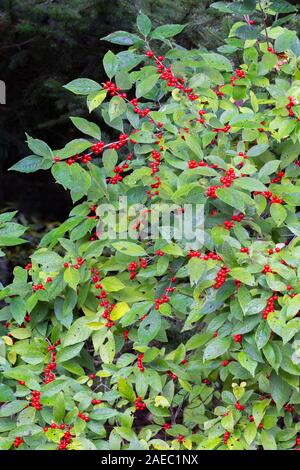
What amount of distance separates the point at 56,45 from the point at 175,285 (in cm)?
275

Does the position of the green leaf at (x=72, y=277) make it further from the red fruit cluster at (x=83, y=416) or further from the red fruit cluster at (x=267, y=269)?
the red fruit cluster at (x=267, y=269)

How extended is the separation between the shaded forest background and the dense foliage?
1.11 meters

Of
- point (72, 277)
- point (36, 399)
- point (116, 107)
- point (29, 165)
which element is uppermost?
point (116, 107)

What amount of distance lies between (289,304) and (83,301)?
0.73m

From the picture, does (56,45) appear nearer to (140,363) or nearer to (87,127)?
(87,127)

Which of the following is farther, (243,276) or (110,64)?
(110,64)


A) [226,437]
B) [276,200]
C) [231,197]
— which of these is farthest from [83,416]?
[276,200]

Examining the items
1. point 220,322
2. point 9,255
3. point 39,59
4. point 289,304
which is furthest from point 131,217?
point 9,255

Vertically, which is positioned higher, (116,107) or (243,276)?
(116,107)

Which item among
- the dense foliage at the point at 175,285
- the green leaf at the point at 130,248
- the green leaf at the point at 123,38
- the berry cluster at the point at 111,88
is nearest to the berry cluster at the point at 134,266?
the dense foliage at the point at 175,285

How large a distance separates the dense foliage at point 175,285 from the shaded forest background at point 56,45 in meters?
1.11

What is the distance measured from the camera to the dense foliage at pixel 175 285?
2074mm

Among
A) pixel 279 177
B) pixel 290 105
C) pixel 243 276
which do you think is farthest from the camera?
pixel 279 177

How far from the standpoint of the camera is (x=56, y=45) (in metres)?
4.67
